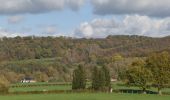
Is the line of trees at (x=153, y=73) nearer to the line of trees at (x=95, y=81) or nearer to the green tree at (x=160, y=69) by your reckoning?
the green tree at (x=160, y=69)

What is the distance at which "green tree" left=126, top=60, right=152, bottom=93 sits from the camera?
108375mm

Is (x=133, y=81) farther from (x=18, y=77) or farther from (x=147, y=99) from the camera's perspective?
(x=18, y=77)

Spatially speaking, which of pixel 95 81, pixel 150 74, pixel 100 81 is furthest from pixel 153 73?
pixel 95 81

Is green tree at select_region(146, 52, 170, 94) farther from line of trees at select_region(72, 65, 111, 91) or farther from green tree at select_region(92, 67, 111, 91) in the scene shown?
green tree at select_region(92, 67, 111, 91)

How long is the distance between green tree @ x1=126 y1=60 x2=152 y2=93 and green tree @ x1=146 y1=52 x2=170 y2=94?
5.61ft

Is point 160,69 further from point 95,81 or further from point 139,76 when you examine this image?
point 95,81

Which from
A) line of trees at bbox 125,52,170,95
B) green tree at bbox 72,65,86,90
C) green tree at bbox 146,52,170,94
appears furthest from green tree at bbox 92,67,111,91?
green tree at bbox 146,52,170,94

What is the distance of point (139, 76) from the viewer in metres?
109

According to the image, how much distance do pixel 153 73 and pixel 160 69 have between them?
2037mm

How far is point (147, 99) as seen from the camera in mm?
77812

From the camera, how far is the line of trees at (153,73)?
354 feet

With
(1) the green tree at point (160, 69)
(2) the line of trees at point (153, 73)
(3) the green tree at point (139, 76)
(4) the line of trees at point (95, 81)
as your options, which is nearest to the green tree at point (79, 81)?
(4) the line of trees at point (95, 81)

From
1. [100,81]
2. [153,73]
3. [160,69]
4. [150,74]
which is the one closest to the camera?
[150,74]

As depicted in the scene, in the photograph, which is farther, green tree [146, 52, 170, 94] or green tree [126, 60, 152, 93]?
green tree [126, 60, 152, 93]
